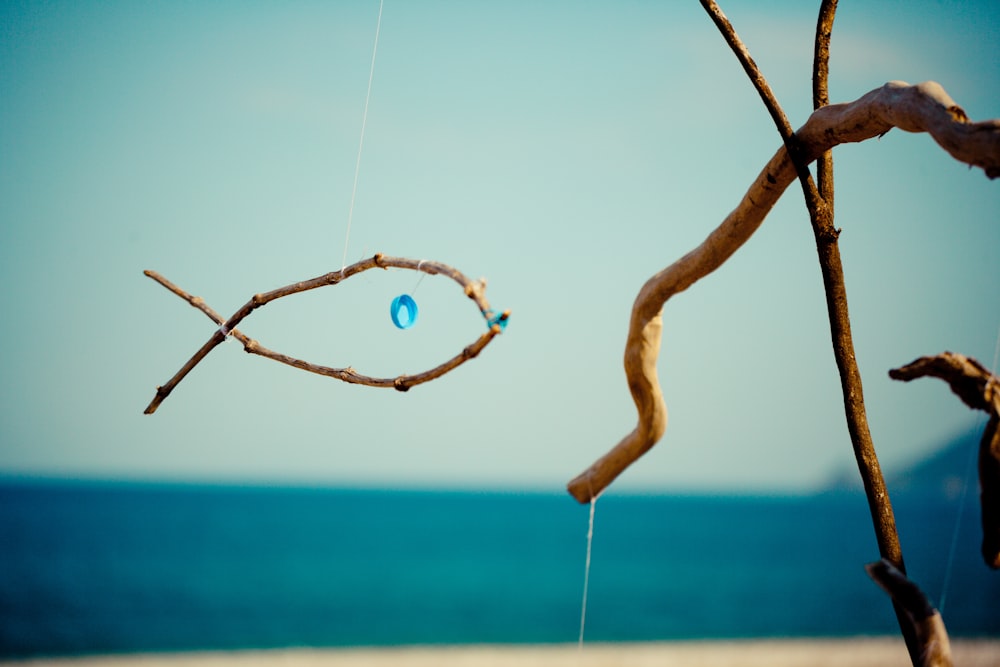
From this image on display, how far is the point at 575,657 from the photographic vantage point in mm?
13914

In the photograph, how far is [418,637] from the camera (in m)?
17.3

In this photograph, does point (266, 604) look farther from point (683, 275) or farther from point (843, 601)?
point (683, 275)

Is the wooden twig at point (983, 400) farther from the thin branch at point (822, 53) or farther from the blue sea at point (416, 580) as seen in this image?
the blue sea at point (416, 580)

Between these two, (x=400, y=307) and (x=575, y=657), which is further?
(x=575, y=657)

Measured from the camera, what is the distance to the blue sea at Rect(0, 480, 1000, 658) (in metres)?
17.7

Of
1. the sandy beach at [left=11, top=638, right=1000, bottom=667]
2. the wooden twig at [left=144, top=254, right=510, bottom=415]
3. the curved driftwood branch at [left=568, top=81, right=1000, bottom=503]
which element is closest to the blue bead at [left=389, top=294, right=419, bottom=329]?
the wooden twig at [left=144, top=254, right=510, bottom=415]

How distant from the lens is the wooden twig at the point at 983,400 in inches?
83.3

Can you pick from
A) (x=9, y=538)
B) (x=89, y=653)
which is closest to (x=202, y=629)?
(x=89, y=653)

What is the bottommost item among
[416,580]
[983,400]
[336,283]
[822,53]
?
[416,580]

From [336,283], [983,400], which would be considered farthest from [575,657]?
[983,400]

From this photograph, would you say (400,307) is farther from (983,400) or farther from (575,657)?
(575,657)

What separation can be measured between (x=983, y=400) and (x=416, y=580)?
78.8 feet

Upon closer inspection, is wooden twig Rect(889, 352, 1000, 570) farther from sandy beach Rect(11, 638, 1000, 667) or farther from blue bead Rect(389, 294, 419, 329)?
sandy beach Rect(11, 638, 1000, 667)

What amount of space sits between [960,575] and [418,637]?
17223mm
